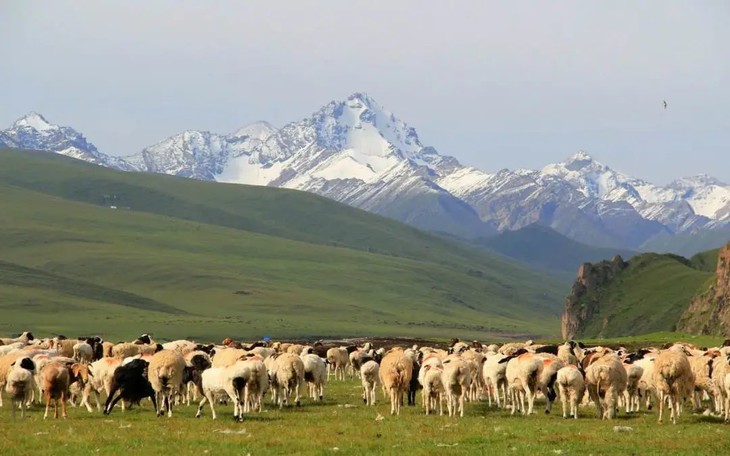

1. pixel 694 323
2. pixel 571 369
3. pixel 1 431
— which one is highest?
pixel 694 323

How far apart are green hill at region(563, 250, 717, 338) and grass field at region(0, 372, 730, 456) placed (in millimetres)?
123159

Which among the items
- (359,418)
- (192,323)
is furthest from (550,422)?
(192,323)

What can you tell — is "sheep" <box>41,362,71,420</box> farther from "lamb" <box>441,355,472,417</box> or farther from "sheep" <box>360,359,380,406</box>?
"lamb" <box>441,355,472,417</box>

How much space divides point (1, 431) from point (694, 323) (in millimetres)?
116272

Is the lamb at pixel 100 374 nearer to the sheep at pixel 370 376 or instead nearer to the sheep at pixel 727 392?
the sheep at pixel 370 376

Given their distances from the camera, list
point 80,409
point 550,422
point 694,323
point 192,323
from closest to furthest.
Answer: point 550,422 < point 80,409 < point 694,323 < point 192,323

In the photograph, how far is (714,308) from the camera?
12950 cm

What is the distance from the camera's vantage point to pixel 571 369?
3306cm

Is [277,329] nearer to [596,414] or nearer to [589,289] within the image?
[589,289]

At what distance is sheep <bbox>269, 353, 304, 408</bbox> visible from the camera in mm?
36156

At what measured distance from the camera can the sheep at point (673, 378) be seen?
3266 centimetres

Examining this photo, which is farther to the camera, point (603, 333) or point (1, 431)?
point (603, 333)

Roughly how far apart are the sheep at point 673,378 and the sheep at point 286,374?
11567 mm

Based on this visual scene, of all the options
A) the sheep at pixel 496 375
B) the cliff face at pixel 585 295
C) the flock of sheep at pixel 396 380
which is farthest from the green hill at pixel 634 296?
the flock of sheep at pixel 396 380
